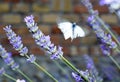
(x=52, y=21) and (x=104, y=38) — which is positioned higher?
(x=52, y=21)

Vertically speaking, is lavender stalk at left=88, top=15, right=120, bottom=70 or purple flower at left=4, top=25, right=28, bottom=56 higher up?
lavender stalk at left=88, top=15, right=120, bottom=70

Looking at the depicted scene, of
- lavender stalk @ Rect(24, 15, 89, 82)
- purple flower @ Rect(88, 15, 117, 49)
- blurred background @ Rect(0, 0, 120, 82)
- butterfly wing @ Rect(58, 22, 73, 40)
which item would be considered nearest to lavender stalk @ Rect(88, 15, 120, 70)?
purple flower @ Rect(88, 15, 117, 49)

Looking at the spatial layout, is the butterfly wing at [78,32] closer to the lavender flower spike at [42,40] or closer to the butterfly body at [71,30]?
the butterfly body at [71,30]

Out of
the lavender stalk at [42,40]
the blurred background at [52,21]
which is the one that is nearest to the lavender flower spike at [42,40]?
the lavender stalk at [42,40]

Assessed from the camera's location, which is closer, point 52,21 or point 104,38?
point 104,38

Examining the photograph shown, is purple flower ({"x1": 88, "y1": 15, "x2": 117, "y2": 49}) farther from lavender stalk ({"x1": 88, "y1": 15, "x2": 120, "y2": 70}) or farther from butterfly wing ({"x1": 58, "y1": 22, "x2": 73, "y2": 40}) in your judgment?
butterfly wing ({"x1": 58, "y1": 22, "x2": 73, "y2": 40})

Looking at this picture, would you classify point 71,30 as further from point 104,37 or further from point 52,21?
point 52,21

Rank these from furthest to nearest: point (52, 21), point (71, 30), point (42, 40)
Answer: point (52, 21) < point (71, 30) < point (42, 40)

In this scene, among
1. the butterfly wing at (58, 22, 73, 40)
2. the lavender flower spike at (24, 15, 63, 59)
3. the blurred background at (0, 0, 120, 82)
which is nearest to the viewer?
the lavender flower spike at (24, 15, 63, 59)

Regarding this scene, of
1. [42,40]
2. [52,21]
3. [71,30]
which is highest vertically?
[52,21]

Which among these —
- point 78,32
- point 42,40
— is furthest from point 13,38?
point 78,32
